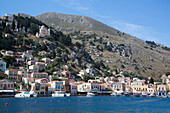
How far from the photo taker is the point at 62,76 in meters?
132

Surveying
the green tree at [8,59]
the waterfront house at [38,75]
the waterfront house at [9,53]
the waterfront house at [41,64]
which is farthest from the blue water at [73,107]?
the waterfront house at [9,53]

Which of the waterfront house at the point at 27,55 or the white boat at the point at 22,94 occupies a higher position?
the waterfront house at the point at 27,55

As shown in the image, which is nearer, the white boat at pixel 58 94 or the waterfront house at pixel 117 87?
the white boat at pixel 58 94

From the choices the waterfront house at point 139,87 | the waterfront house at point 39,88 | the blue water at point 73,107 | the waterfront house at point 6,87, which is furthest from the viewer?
the waterfront house at point 139,87

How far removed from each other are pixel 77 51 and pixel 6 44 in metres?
55.1

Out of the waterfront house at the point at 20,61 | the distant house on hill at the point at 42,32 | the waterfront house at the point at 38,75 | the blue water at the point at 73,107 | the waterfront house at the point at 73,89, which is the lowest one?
the blue water at the point at 73,107

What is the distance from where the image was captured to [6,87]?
317ft

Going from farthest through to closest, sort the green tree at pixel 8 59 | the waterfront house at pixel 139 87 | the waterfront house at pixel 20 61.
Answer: the waterfront house at pixel 139 87 → the waterfront house at pixel 20 61 → the green tree at pixel 8 59

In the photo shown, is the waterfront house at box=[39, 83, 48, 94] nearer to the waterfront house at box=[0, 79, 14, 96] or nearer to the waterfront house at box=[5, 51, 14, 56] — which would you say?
the waterfront house at box=[0, 79, 14, 96]

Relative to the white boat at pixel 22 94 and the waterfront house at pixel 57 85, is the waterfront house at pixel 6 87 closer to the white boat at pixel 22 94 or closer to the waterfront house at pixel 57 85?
the white boat at pixel 22 94

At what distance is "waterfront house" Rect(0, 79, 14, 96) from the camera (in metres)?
94.3

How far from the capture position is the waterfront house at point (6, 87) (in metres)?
94.3

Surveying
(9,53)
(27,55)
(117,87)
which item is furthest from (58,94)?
(117,87)

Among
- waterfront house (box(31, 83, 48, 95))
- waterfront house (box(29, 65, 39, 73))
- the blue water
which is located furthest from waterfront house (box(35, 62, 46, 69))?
the blue water
